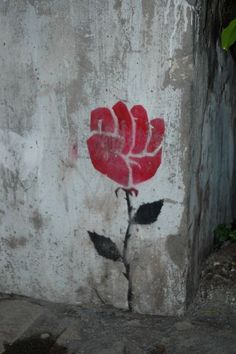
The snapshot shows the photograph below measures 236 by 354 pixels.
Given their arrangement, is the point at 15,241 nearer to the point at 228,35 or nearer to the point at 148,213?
the point at 148,213

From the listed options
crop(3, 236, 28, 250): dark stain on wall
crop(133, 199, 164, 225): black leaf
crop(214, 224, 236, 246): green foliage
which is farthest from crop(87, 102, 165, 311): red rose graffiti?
crop(214, 224, 236, 246): green foliage

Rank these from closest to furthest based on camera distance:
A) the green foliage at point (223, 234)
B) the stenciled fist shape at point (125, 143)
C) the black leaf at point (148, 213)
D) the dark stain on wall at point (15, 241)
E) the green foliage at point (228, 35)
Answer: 1. the green foliage at point (228, 35)
2. the stenciled fist shape at point (125, 143)
3. the black leaf at point (148, 213)
4. the dark stain on wall at point (15, 241)
5. the green foliage at point (223, 234)

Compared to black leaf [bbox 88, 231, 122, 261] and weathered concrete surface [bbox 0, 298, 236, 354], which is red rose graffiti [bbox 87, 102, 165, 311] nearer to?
black leaf [bbox 88, 231, 122, 261]

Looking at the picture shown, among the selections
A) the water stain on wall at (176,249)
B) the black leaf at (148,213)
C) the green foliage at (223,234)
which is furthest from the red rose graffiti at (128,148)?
the green foliage at (223,234)

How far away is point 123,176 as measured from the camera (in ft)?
9.49

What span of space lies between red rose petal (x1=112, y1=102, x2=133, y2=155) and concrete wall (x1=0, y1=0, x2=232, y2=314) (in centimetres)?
1

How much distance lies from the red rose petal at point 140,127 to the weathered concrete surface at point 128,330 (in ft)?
3.08

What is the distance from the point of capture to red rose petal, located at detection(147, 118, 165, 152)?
276 cm

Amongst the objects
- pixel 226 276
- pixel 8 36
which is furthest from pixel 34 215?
pixel 226 276

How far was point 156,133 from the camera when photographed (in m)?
2.78

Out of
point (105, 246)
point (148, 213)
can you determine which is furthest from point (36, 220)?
point (148, 213)

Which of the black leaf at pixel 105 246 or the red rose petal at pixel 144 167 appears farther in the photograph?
the black leaf at pixel 105 246

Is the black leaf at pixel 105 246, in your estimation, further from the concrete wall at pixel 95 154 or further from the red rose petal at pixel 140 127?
the red rose petal at pixel 140 127

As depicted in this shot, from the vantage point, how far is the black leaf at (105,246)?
9.91 ft
